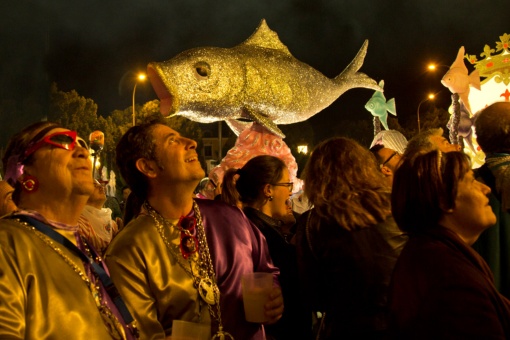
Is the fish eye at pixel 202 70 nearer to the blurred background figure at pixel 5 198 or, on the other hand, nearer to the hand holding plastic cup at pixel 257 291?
the blurred background figure at pixel 5 198

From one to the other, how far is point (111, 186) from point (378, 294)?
14.5 meters

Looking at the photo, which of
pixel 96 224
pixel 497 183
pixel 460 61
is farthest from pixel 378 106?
pixel 497 183

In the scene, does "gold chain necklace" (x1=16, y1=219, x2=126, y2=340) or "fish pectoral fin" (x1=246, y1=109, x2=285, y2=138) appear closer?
"gold chain necklace" (x1=16, y1=219, x2=126, y2=340)

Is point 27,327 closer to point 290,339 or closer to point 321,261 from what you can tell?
point 321,261

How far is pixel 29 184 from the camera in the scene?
2242mm

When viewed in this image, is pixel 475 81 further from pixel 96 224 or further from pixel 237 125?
pixel 96 224

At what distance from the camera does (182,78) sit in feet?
26.0

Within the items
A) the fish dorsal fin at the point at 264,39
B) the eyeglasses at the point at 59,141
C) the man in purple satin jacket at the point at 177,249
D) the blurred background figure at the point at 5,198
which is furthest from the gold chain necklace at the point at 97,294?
the fish dorsal fin at the point at 264,39

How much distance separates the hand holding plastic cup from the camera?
2.82 meters

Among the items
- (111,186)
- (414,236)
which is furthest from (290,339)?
(111,186)

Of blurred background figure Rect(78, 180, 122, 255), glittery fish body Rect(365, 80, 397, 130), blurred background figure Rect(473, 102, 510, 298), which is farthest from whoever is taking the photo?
glittery fish body Rect(365, 80, 397, 130)

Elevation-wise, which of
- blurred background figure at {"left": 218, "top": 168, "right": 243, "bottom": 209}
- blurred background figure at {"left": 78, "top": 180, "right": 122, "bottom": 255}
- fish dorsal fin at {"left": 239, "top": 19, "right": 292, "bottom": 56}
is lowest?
blurred background figure at {"left": 78, "top": 180, "right": 122, "bottom": 255}

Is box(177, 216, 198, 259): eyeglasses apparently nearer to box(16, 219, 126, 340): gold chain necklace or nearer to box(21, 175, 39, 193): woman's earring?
box(16, 219, 126, 340): gold chain necklace

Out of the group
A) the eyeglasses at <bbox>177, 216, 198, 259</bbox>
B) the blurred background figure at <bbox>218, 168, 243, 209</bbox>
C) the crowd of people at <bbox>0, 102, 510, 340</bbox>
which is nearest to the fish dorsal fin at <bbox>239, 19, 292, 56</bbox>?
the blurred background figure at <bbox>218, 168, 243, 209</bbox>
